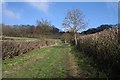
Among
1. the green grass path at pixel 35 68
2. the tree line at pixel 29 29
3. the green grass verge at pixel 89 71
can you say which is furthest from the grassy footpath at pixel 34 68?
the tree line at pixel 29 29

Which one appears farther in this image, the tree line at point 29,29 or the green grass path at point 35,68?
the tree line at point 29,29

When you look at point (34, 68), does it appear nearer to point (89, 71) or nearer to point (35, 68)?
point (35, 68)

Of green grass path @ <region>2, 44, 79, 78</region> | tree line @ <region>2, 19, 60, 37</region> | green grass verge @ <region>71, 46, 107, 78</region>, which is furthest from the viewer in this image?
tree line @ <region>2, 19, 60, 37</region>

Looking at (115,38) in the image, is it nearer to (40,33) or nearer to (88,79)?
(88,79)

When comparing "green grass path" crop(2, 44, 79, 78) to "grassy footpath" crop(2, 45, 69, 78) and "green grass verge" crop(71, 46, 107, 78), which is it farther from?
"green grass verge" crop(71, 46, 107, 78)

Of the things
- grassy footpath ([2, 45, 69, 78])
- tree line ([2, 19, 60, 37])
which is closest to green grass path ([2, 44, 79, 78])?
grassy footpath ([2, 45, 69, 78])

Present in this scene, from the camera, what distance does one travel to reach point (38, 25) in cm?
6931

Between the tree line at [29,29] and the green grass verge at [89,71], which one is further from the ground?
the tree line at [29,29]

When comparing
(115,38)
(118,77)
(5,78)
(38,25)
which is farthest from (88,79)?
(38,25)

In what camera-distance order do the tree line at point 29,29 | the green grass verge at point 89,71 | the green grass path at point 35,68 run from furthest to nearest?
the tree line at point 29,29, the green grass path at point 35,68, the green grass verge at point 89,71

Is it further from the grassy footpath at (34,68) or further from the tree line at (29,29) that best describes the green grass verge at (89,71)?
the tree line at (29,29)

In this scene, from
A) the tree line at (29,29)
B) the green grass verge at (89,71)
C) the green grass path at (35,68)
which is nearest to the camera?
the green grass verge at (89,71)

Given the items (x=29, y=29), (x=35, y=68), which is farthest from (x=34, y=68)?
(x=29, y=29)

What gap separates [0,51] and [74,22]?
36.5m
